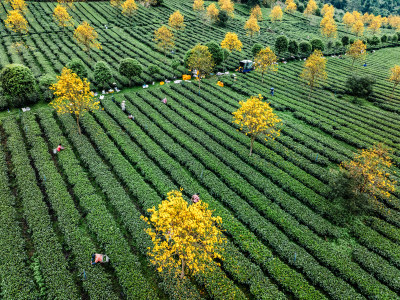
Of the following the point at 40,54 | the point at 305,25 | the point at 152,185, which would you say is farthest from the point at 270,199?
the point at 305,25

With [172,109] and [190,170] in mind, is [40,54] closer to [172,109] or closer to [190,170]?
[172,109]

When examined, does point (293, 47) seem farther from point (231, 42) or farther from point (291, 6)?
point (291, 6)

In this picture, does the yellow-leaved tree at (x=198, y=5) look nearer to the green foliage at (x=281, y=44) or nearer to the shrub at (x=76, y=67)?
the green foliage at (x=281, y=44)

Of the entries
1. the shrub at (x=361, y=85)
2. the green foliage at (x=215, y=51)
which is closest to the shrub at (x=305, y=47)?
the shrub at (x=361, y=85)

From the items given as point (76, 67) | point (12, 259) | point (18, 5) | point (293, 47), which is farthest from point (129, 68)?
point (18, 5)

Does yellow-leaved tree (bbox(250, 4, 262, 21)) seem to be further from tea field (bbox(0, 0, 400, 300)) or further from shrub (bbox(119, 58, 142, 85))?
shrub (bbox(119, 58, 142, 85))

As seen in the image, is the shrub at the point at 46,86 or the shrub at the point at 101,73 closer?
the shrub at the point at 46,86

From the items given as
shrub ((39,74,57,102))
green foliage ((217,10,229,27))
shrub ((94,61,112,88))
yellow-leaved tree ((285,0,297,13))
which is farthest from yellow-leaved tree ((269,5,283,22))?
shrub ((39,74,57,102))
